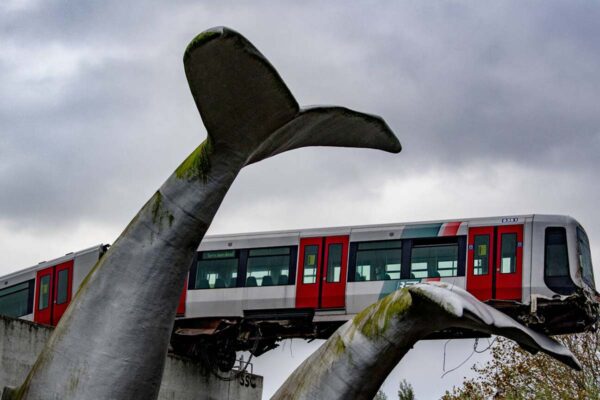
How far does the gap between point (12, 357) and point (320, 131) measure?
366 inches

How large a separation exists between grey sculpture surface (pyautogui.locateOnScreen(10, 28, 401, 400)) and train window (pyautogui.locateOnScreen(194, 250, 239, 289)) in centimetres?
1569

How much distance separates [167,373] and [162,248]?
14.2m

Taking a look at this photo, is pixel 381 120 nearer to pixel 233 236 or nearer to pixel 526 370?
pixel 233 236

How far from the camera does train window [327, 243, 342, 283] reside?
22.5m

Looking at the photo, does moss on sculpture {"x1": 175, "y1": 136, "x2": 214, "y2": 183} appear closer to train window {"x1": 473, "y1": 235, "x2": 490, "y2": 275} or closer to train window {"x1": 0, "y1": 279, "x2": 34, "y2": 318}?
train window {"x1": 473, "y1": 235, "x2": 490, "y2": 275}

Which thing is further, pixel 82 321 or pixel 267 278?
pixel 267 278

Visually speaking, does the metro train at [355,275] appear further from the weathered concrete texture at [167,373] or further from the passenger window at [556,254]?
the weathered concrete texture at [167,373]

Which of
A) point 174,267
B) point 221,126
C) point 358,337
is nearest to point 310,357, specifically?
point 358,337

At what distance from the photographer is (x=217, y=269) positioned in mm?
23562

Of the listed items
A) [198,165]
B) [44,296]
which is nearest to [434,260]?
[44,296]

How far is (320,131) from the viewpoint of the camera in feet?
25.8

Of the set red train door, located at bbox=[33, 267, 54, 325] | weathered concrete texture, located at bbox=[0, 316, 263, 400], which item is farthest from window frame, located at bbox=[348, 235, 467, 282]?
red train door, located at bbox=[33, 267, 54, 325]

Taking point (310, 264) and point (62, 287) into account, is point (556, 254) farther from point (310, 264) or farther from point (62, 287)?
point (62, 287)

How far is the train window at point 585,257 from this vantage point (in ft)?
71.1
